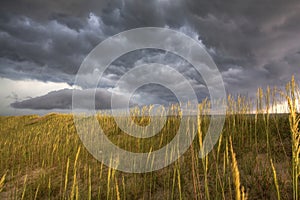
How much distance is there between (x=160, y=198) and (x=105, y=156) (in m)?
2.09

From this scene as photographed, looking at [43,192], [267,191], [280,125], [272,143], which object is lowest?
[43,192]

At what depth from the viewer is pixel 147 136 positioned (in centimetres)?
474

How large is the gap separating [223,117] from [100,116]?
4.80 meters

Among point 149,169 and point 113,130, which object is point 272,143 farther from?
point 113,130

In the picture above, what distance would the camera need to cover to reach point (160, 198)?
243cm

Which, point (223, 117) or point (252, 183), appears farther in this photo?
point (223, 117)

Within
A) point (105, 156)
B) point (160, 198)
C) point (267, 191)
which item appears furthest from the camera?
point (105, 156)

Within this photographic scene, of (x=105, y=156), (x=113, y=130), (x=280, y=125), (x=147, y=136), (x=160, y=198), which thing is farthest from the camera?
(x=113, y=130)

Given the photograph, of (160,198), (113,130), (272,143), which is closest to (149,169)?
(160,198)

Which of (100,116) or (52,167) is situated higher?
(100,116)

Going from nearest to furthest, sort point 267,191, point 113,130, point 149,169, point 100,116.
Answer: point 267,191 < point 149,169 < point 113,130 < point 100,116

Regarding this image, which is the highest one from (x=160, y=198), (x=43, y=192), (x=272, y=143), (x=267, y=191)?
(x=272, y=143)

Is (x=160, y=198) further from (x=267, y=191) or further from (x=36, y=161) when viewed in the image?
(x=36, y=161)

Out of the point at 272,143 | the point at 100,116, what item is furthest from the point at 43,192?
the point at 100,116
